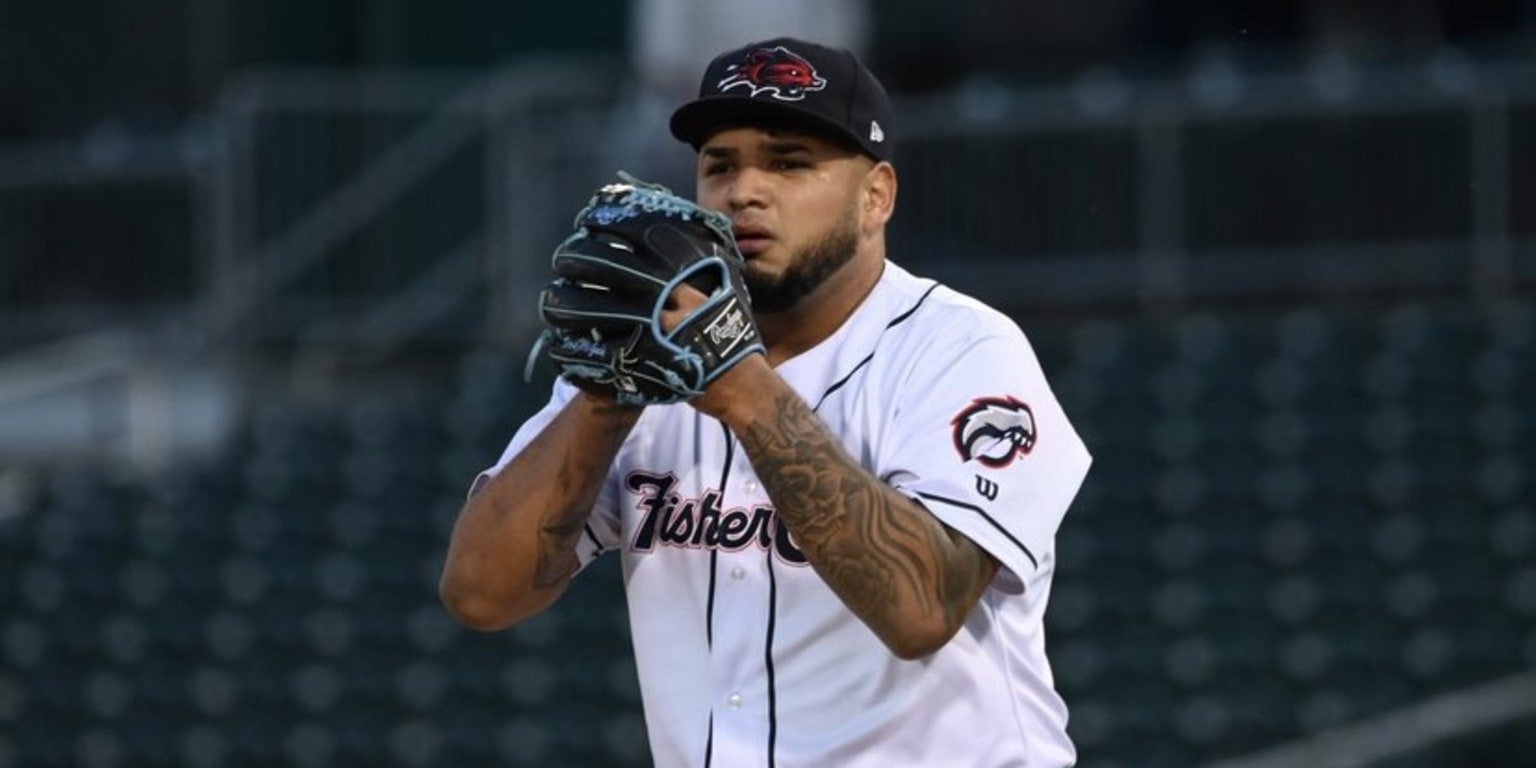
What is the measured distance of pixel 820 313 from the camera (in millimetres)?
3307

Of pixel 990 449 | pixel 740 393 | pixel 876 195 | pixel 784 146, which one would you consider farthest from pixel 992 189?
pixel 740 393

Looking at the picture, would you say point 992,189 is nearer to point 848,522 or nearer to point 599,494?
point 599,494

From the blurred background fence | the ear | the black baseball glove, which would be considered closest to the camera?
the black baseball glove

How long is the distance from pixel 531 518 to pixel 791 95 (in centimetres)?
56

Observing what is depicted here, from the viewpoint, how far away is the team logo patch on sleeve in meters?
3.09

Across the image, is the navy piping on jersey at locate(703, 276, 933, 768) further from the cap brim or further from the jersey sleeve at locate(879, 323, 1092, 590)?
the cap brim

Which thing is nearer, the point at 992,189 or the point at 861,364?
the point at 861,364

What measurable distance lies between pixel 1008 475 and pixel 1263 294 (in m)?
6.89

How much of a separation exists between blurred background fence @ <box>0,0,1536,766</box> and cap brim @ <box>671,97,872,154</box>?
14.0 feet

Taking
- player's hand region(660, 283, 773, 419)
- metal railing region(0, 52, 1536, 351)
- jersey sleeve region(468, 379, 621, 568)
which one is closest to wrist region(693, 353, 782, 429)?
player's hand region(660, 283, 773, 419)

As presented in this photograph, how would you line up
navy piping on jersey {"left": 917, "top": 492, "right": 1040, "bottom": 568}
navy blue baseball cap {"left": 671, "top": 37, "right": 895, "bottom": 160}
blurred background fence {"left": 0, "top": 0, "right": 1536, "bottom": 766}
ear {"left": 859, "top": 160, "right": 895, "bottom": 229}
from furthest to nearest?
blurred background fence {"left": 0, "top": 0, "right": 1536, "bottom": 766}, ear {"left": 859, "top": 160, "right": 895, "bottom": 229}, navy blue baseball cap {"left": 671, "top": 37, "right": 895, "bottom": 160}, navy piping on jersey {"left": 917, "top": 492, "right": 1040, "bottom": 568}

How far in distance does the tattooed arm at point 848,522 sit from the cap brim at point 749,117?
320 millimetres

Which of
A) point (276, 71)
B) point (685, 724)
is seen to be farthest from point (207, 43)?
point (685, 724)

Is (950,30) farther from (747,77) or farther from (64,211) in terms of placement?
(747,77)
